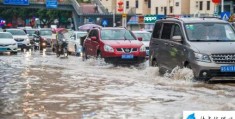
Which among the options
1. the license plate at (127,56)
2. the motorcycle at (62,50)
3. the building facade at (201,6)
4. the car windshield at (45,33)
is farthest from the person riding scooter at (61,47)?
the building facade at (201,6)

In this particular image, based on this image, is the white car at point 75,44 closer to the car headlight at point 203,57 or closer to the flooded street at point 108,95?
the flooded street at point 108,95

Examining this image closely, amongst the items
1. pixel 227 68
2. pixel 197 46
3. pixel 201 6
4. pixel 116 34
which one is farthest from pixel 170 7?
pixel 227 68

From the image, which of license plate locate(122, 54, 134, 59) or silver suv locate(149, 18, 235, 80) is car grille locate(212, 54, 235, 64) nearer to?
silver suv locate(149, 18, 235, 80)

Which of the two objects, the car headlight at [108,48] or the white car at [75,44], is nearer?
the car headlight at [108,48]

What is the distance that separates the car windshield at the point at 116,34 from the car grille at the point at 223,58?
8.08 metres

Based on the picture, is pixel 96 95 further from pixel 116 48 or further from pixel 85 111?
pixel 116 48

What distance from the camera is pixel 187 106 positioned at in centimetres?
945

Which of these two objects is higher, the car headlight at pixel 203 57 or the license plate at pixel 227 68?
the car headlight at pixel 203 57

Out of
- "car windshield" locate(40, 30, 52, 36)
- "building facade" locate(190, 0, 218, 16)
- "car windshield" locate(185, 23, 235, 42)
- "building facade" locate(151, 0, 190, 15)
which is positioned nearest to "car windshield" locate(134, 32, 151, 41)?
"car windshield" locate(185, 23, 235, 42)

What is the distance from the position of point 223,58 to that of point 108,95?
3474 millimetres

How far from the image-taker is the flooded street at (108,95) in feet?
29.0

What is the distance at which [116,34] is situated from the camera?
2097cm

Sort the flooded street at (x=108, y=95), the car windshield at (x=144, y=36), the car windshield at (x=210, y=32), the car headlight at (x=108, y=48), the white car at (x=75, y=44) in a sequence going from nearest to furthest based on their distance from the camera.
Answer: the flooded street at (x=108, y=95)
the car windshield at (x=210, y=32)
the car headlight at (x=108, y=48)
the car windshield at (x=144, y=36)
the white car at (x=75, y=44)

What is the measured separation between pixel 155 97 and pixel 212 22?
4.50m
